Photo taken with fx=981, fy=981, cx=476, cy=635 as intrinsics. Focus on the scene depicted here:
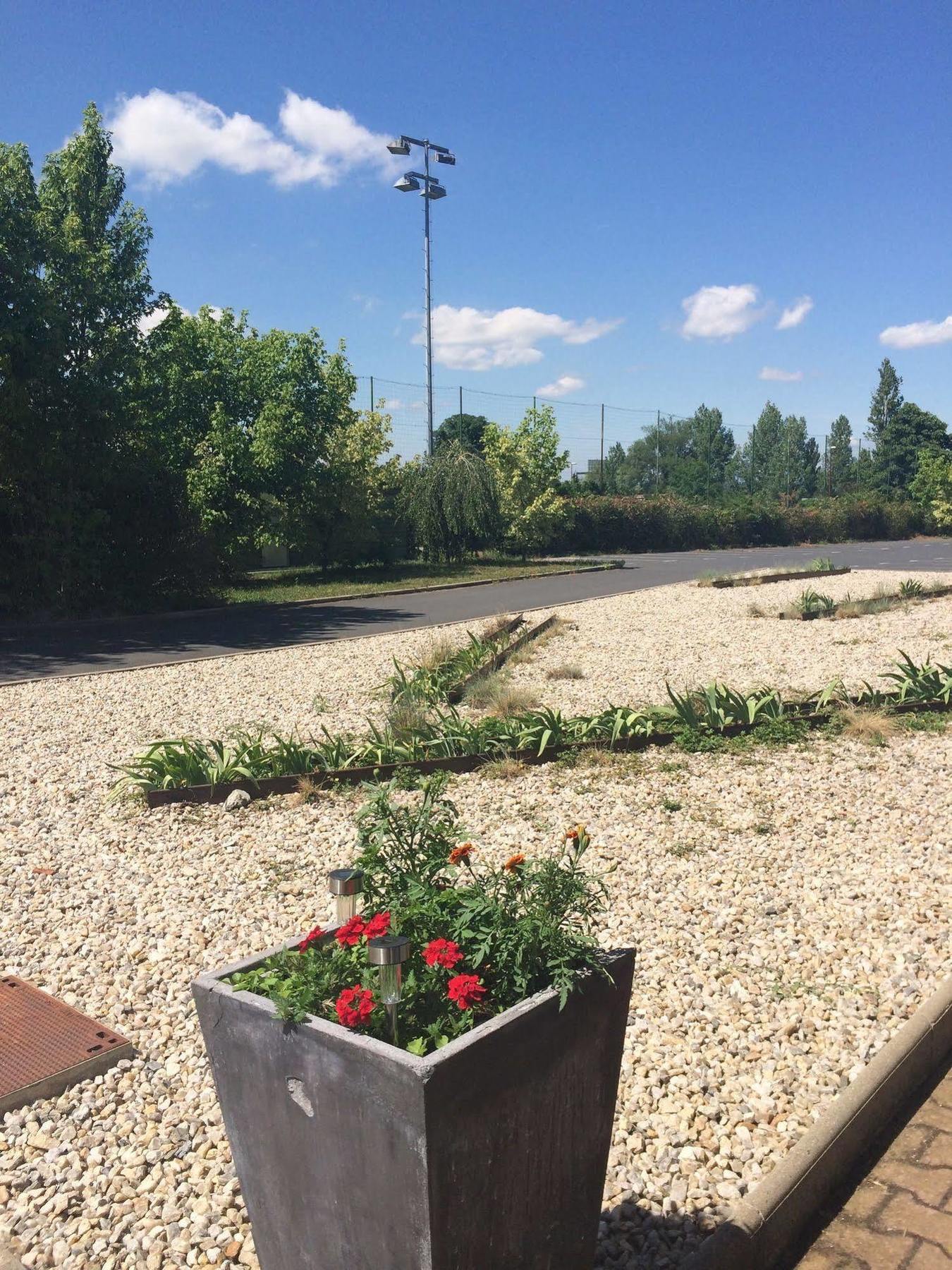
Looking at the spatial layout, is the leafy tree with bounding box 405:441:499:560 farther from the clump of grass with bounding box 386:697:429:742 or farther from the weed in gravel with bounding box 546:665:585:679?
the clump of grass with bounding box 386:697:429:742

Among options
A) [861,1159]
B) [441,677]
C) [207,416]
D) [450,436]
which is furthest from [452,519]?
[450,436]

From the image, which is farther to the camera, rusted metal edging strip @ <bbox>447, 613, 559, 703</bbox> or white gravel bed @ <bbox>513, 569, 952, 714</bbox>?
white gravel bed @ <bbox>513, 569, 952, 714</bbox>

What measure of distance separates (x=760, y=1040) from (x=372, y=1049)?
208cm

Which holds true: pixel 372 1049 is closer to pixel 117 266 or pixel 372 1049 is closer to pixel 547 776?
pixel 547 776

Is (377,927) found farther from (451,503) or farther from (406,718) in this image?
(451,503)

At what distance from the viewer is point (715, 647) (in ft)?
39.5

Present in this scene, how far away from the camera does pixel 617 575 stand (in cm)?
2595

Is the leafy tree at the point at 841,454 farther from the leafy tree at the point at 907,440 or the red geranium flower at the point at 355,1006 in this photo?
the red geranium flower at the point at 355,1006

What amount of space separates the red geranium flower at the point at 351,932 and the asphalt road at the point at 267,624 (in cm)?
968

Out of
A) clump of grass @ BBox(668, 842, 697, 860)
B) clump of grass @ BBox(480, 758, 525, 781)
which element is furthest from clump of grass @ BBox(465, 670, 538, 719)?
clump of grass @ BBox(668, 842, 697, 860)

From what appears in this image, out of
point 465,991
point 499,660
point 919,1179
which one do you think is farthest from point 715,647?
point 465,991

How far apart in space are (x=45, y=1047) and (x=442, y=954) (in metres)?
2.05

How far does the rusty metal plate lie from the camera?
316 centimetres

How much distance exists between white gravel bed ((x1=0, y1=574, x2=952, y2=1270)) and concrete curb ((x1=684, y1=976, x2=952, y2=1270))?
0.11 meters
